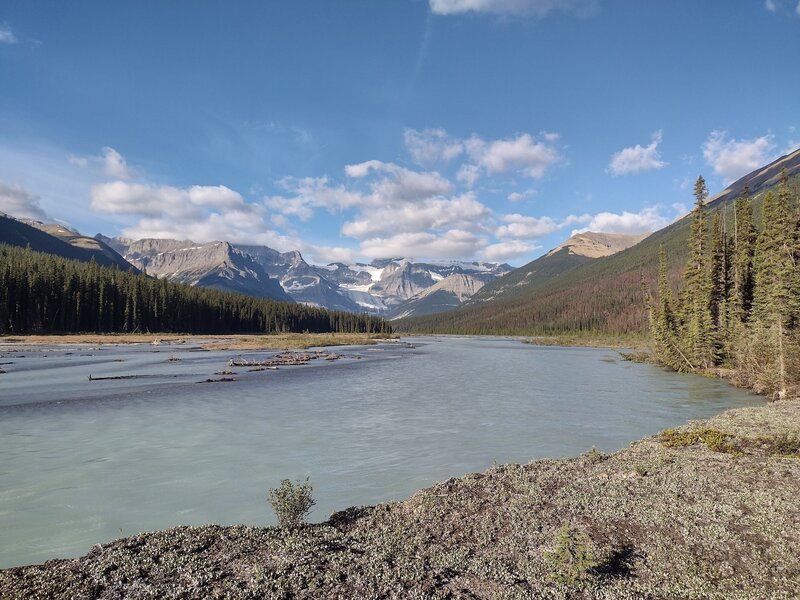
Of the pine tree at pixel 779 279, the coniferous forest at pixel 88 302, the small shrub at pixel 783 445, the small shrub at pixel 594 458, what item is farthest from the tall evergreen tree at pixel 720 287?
the coniferous forest at pixel 88 302

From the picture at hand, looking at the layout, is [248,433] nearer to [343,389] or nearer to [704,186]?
[343,389]

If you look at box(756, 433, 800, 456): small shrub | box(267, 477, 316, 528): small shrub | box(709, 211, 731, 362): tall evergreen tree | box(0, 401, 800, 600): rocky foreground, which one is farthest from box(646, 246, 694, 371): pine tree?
box(267, 477, 316, 528): small shrub

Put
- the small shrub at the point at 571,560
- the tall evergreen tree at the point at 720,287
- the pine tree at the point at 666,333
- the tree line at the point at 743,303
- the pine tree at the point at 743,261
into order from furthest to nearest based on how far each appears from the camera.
Answer: 1. the pine tree at the point at 666,333
2. the tall evergreen tree at the point at 720,287
3. the pine tree at the point at 743,261
4. the tree line at the point at 743,303
5. the small shrub at the point at 571,560

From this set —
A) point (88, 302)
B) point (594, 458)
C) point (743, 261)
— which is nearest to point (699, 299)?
point (743, 261)

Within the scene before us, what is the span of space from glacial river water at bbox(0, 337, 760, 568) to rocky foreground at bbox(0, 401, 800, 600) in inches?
127

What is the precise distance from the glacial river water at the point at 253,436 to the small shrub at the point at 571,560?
7.97m

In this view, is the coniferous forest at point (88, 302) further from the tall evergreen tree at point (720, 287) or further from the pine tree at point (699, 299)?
the tall evergreen tree at point (720, 287)

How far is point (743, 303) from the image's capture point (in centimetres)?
5838

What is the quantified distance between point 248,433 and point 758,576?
79.3 feet

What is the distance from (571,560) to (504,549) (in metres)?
1.87

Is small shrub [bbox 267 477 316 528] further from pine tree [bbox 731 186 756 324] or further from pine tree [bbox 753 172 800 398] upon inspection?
pine tree [bbox 731 186 756 324]

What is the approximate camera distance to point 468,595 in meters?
9.30

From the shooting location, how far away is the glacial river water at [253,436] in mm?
15938

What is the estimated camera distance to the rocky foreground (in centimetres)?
947
